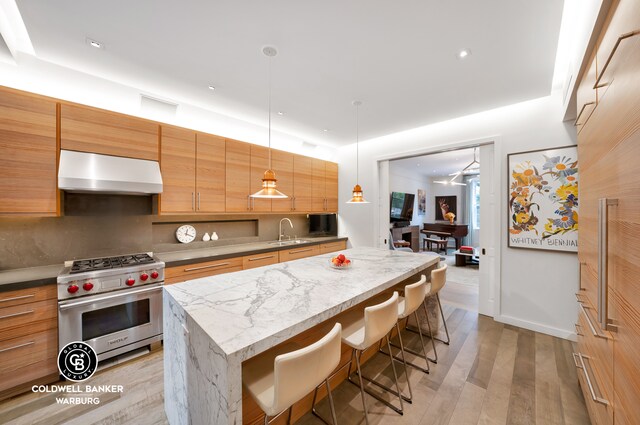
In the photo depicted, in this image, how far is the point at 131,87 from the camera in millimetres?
2549

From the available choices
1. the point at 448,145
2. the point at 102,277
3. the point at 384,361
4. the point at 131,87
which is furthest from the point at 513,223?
the point at 131,87

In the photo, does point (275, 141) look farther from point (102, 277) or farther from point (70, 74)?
point (102, 277)

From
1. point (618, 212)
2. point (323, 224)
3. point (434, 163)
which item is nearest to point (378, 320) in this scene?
point (618, 212)

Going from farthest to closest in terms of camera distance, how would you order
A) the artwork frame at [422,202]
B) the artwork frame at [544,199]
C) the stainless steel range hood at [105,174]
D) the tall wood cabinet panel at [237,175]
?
1. the artwork frame at [422,202]
2. the tall wood cabinet panel at [237,175]
3. the artwork frame at [544,199]
4. the stainless steel range hood at [105,174]

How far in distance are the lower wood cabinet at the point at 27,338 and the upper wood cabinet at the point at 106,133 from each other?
1272 mm

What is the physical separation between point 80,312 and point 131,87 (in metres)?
2.28

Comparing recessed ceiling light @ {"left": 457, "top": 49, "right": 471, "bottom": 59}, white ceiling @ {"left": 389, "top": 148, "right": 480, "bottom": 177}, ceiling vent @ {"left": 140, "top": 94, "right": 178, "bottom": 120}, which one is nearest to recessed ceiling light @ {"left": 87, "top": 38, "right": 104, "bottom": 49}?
ceiling vent @ {"left": 140, "top": 94, "right": 178, "bottom": 120}

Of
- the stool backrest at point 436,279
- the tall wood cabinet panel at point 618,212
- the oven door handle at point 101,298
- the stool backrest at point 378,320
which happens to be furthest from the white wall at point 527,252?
the oven door handle at point 101,298

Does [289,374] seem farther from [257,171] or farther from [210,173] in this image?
[257,171]

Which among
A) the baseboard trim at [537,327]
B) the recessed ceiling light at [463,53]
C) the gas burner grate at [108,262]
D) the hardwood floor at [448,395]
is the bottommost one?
the hardwood floor at [448,395]

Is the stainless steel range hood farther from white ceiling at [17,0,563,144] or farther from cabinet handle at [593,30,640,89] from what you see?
cabinet handle at [593,30,640,89]

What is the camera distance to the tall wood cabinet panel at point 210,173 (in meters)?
2.90

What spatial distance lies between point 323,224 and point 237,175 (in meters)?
2.09

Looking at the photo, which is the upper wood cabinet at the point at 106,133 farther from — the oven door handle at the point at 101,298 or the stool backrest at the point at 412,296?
the stool backrest at the point at 412,296
